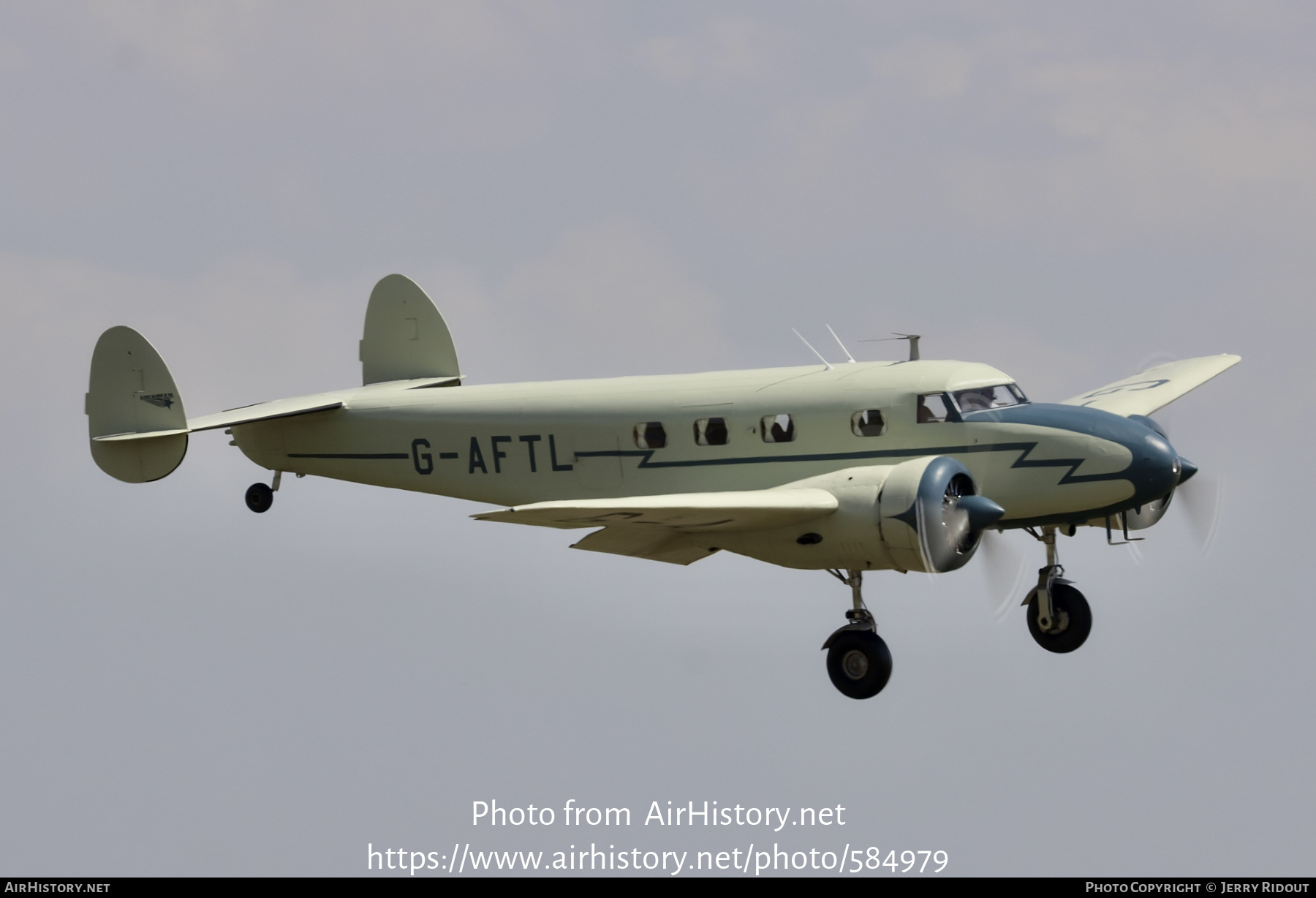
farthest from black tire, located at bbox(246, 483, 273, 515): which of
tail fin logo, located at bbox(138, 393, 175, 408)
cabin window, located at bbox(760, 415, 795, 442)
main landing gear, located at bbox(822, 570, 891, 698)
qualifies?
main landing gear, located at bbox(822, 570, 891, 698)

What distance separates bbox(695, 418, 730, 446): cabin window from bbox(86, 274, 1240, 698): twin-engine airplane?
0.02m

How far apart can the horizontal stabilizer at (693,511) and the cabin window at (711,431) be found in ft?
4.14

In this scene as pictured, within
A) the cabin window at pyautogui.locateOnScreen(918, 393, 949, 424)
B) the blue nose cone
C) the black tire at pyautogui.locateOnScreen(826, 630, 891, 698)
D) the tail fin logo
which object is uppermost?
the tail fin logo

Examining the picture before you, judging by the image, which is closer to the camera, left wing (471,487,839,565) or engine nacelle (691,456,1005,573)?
left wing (471,487,839,565)

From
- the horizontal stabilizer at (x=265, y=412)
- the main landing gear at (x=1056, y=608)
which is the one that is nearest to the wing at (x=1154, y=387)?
the main landing gear at (x=1056, y=608)

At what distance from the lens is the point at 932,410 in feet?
61.6

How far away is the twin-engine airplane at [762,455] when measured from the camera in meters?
17.7

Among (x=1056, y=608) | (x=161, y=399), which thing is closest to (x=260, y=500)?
(x=161, y=399)

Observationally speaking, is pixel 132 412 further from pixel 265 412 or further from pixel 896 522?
pixel 896 522

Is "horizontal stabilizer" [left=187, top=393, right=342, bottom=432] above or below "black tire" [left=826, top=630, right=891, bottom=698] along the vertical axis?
above

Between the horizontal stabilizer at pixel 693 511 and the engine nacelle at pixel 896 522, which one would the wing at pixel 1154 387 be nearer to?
the engine nacelle at pixel 896 522

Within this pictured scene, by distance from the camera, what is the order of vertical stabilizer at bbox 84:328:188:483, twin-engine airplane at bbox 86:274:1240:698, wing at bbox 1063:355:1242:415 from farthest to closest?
vertical stabilizer at bbox 84:328:188:483
wing at bbox 1063:355:1242:415
twin-engine airplane at bbox 86:274:1240:698

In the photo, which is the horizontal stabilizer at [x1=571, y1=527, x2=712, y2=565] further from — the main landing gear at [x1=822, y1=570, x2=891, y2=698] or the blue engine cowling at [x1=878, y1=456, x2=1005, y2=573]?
the blue engine cowling at [x1=878, y1=456, x2=1005, y2=573]

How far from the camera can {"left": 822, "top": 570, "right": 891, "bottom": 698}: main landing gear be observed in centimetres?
1831
